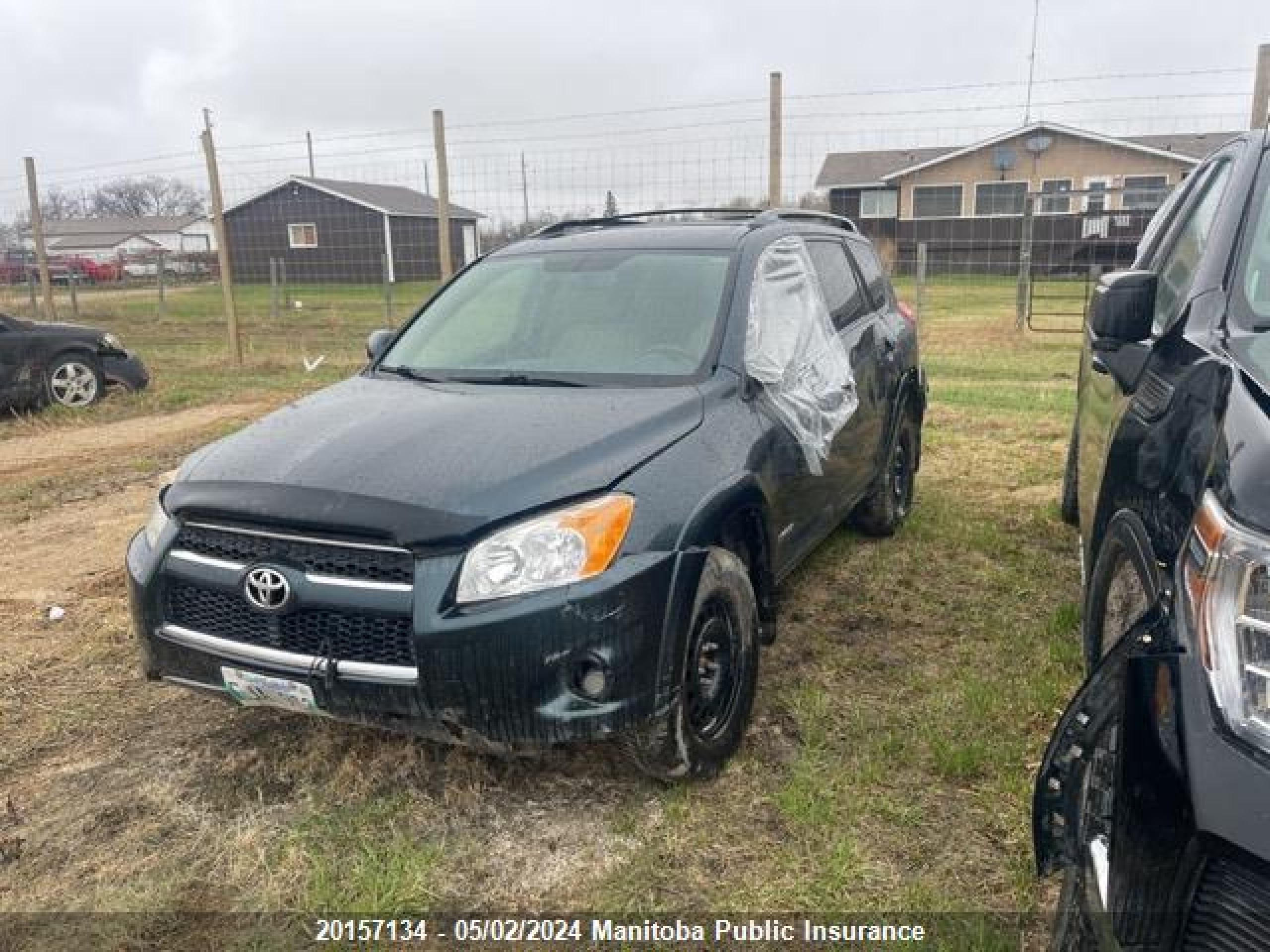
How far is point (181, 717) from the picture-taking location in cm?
336

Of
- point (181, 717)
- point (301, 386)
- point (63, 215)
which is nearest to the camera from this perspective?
point (181, 717)

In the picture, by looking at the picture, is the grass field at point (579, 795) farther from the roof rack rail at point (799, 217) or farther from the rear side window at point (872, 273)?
the roof rack rail at point (799, 217)

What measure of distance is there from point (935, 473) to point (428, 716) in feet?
16.0

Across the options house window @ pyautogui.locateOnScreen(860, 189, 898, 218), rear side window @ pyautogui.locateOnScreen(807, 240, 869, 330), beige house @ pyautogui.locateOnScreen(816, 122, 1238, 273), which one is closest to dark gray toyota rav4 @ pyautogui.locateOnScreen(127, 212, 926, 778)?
rear side window @ pyautogui.locateOnScreen(807, 240, 869, 330)

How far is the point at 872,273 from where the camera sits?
17.3 feet

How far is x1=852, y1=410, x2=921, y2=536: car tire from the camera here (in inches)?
195

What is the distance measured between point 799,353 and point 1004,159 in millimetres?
33150

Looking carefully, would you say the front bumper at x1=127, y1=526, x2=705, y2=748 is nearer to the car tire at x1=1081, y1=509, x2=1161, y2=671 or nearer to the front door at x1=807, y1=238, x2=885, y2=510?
the car tire at x1=1081, y1=509, x2=1161, y2=671

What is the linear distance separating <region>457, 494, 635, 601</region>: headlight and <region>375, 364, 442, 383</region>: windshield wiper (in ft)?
4.10

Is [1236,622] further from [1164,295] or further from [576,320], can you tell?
[576,320]

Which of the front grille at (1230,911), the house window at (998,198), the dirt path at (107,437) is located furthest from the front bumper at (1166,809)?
the house window at (998,198)

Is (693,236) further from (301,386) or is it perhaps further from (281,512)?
(301,386)

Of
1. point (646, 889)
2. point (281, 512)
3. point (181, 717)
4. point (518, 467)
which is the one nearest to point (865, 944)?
point (646, 889)

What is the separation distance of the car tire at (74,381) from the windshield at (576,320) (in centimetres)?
688
